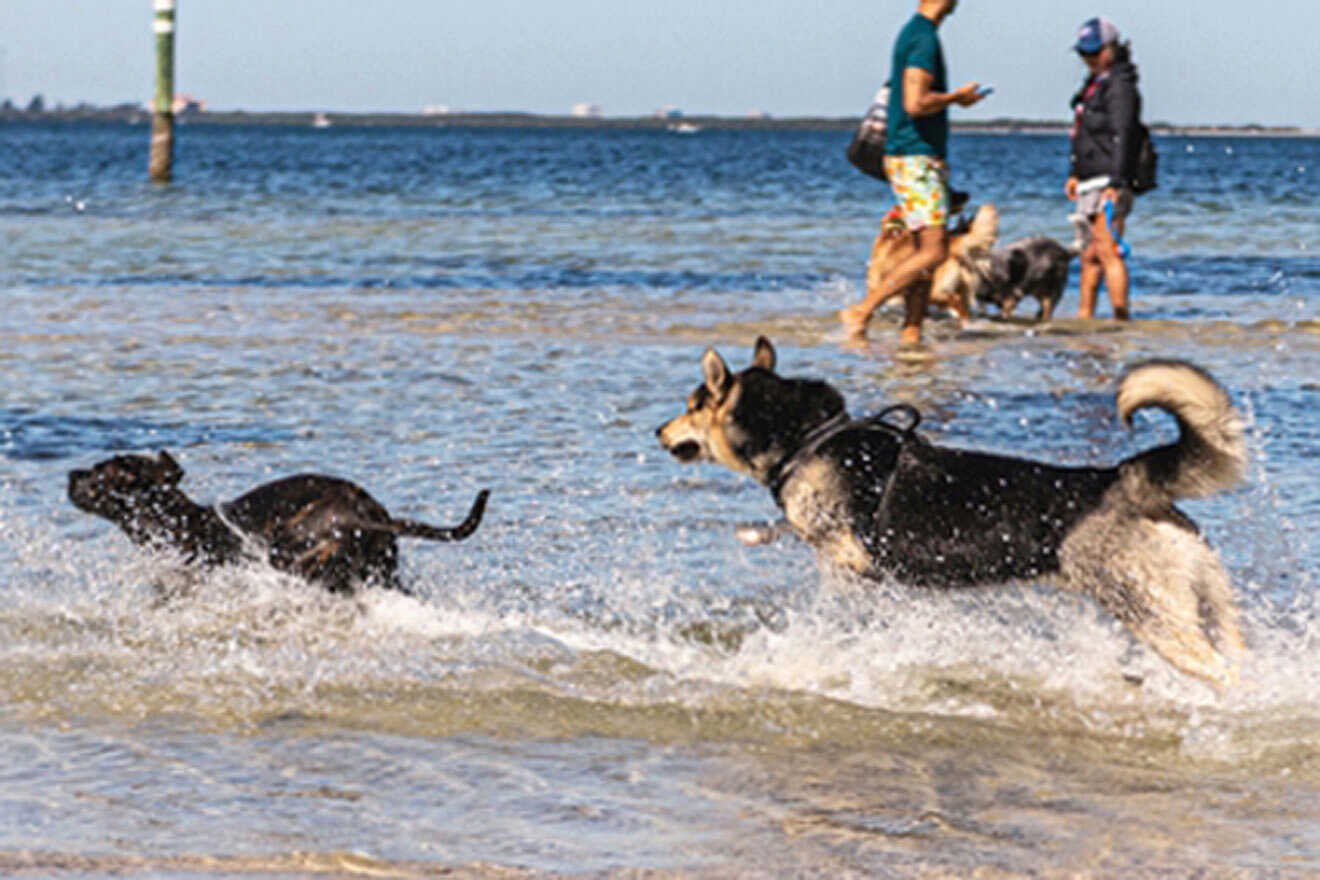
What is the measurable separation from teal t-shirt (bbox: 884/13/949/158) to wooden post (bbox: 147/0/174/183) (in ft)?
74.3

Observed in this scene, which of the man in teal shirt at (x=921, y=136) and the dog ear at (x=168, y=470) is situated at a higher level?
the man in teal shirt at (x=921, y=136)

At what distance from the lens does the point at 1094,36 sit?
12.5 m

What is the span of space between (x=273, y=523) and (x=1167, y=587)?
2806 mm

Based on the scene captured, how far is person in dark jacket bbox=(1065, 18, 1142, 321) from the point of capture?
12492 mm

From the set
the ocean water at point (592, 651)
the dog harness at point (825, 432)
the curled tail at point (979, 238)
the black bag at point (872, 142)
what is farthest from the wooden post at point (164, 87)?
the dog harness at point (825, 432)

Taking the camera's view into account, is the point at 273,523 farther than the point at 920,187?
No

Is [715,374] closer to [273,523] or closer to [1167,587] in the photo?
[273,523]

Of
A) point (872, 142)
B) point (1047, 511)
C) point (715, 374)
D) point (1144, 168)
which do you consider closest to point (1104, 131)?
point (1144, 168)

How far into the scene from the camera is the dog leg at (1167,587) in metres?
4.94

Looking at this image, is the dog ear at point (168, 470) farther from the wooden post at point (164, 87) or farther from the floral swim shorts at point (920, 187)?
the wooden post at point (164, 87)

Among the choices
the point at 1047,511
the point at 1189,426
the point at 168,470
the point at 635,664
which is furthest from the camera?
the point at 168,470

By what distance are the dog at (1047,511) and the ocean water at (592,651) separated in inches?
9.2

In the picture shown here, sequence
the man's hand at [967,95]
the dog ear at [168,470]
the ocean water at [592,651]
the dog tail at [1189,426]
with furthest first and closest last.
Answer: the man's hand at [967,95]
the dog ear at [168,470]
the dog tail at [1189,426]
the ocean water at [592,651]

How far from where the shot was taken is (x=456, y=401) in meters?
9.87
